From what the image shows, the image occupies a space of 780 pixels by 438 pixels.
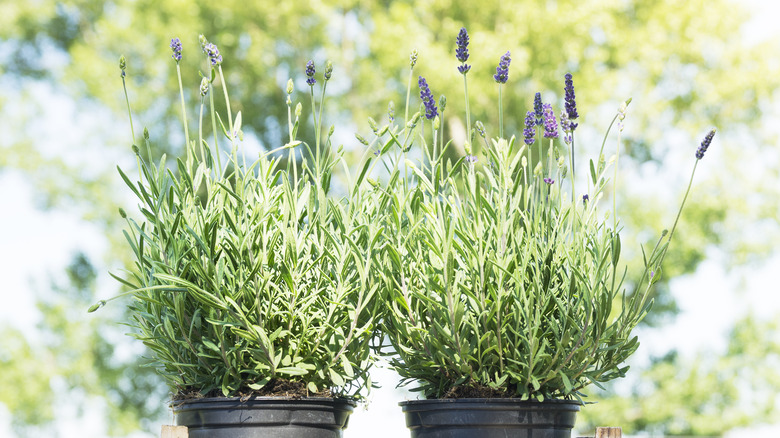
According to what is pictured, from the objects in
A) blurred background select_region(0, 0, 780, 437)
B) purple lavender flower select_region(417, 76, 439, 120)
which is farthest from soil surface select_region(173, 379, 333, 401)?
blurred background select_region(0, 0, 780, 437)

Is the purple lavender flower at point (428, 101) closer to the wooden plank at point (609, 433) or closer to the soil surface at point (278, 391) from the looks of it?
the soil surface at point (278, 391)

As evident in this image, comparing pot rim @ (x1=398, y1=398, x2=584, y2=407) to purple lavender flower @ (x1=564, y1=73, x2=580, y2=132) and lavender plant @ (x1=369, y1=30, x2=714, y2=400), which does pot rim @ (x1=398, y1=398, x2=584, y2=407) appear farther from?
purple lavender flower @ (x1=564, y1=73, x2=580, y2=132)

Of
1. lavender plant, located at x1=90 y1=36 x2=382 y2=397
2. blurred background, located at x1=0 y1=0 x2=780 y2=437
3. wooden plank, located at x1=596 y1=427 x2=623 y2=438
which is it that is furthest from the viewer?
blurred background, located at x1=0 y1=0 x2=780 y2=437

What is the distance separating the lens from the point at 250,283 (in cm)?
142

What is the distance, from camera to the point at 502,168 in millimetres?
1505

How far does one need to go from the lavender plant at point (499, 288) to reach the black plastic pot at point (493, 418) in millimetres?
34

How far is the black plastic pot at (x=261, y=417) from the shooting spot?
4.66 ft

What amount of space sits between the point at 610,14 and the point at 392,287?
25.5 ft

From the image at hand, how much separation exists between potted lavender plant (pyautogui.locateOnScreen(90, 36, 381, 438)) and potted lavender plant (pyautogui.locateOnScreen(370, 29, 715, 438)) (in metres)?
0.10

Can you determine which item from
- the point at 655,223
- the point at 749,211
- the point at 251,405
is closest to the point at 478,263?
the point at 251,405

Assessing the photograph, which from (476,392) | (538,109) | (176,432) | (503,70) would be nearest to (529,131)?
(538,109)

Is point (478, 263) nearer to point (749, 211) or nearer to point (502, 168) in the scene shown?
point (502, 168)

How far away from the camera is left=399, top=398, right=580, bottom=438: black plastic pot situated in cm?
142

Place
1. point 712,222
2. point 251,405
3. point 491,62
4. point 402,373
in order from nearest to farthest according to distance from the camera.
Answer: point 251,405 → point 402,373 → point 491,62 → point 712,222
